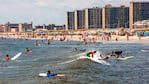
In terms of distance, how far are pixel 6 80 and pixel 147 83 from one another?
37.6 ft

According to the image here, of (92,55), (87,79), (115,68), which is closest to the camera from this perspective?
(87,79)

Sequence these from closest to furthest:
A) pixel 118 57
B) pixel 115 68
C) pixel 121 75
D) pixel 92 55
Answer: pixel 121 75
pixel 115 68
pixel 92 55
pixel 118 57

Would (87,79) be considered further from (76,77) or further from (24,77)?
(24,77)

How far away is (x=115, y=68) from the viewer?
4084 centimetres

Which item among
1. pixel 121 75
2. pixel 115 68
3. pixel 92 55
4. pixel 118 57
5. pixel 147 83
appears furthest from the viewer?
pixel 118 57

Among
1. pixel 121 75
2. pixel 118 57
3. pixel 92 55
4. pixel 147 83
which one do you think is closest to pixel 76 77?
pixel 121 75

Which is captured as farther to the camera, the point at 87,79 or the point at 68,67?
the point at 68,67

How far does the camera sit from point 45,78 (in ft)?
112

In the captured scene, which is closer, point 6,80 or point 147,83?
point 147,83

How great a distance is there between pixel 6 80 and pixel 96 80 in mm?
7464

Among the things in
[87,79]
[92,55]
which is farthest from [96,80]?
[92,55]

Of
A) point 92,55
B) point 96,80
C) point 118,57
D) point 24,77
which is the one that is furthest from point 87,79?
point 118,57

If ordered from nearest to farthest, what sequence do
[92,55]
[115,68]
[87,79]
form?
[87,79], [115,68], [92,55]

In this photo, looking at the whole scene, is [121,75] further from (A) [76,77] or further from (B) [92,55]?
(B) [92,55]
